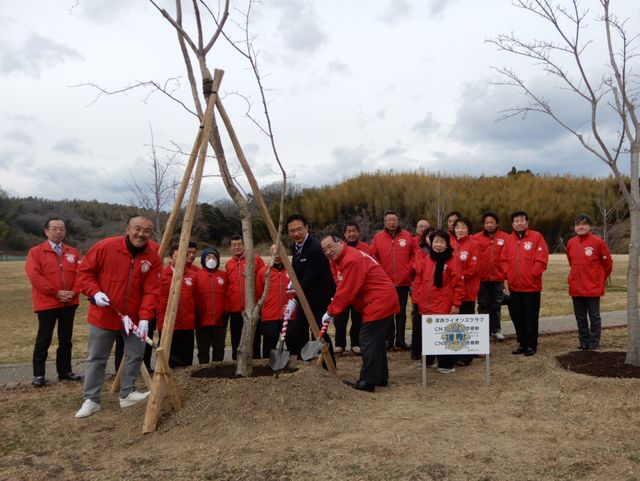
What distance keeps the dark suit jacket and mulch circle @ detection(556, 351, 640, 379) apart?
2.76m

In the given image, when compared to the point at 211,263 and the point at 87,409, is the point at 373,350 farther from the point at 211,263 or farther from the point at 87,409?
the point at 87,409

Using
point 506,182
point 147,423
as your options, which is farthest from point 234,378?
point 506,182

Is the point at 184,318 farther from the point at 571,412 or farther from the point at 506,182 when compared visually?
the point at 506,182

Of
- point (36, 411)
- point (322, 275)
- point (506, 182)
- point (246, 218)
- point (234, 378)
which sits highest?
point (506, 182)

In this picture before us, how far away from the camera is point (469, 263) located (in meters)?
7.18

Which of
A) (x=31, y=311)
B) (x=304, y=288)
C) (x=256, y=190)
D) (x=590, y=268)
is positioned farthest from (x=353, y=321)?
(x=31, y=311)

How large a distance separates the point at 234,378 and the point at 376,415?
145 cm

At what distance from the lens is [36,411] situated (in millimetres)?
5363

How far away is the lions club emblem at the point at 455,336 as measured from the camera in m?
5.93

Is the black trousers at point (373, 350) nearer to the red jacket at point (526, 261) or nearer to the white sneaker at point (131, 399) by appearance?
the white sneaker at point (131, 399)

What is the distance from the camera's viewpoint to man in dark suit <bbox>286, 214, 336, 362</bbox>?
20.2 feet

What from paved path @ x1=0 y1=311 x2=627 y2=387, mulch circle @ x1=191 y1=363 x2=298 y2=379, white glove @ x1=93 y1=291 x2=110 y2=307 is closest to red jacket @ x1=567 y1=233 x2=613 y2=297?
paved path @ x1=0 y1=311 x2=627 y2=387

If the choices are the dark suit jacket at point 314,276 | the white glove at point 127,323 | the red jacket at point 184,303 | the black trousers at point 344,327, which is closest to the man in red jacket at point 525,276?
the black trousers at point 344,327

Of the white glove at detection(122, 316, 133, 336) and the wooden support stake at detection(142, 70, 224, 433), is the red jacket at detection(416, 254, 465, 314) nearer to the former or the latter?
the wooden support stake at detection(142, 70, 224, 433)
